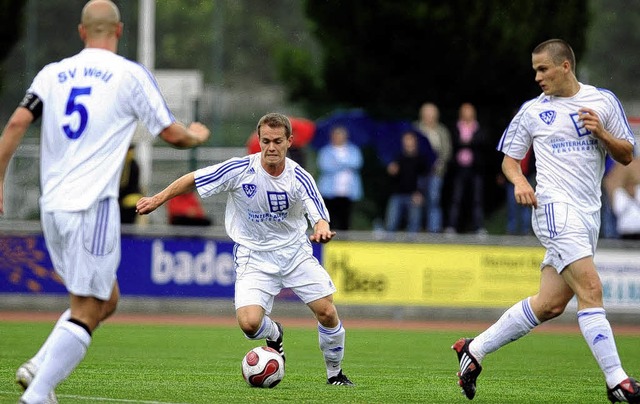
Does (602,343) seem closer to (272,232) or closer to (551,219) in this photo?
(551,219)

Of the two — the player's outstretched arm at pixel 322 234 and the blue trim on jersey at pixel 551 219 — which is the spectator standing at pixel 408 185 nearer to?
the player's outstretched arm at pixel 322 234

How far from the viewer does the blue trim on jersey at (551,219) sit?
333 inches

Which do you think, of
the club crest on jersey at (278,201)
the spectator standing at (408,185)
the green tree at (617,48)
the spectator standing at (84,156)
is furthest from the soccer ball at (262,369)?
the green tree at (617,48)

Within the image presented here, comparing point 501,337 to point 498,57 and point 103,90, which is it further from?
point 498,57

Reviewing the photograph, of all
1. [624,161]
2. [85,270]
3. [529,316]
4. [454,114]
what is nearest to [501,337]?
[529,316]

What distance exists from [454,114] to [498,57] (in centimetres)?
301

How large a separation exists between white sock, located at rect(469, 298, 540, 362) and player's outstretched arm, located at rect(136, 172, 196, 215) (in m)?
2.44

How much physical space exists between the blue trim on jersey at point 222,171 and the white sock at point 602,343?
9.61 feet

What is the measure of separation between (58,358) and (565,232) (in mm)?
3666

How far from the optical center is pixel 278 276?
386 inches

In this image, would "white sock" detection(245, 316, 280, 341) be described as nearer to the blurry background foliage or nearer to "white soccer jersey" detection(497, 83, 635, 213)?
"white soccer jersey" detection(497, 83, 635, 213)

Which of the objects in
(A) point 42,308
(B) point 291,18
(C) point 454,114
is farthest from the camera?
(B) point 291,18

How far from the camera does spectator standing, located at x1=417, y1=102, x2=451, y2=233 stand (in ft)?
65.9

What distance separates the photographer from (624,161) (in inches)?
345
